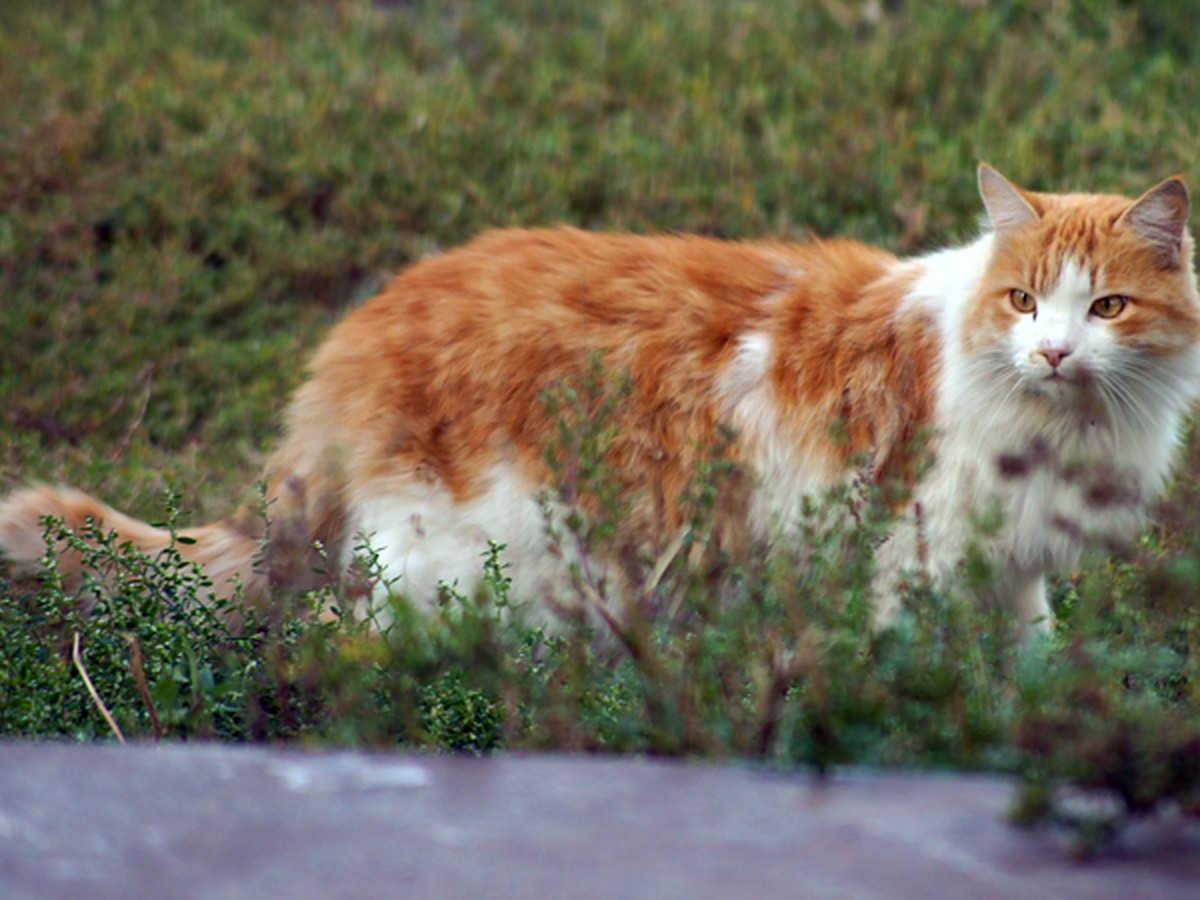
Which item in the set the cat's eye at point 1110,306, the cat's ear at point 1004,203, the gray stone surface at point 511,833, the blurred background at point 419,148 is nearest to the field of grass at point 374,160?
the blurred background at point 419,148

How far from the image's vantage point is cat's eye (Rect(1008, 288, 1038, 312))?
3.41 metres

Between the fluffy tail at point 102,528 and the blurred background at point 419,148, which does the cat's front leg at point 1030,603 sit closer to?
the fluffy tail at point 102,528

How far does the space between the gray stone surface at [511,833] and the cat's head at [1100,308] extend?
1682 mm

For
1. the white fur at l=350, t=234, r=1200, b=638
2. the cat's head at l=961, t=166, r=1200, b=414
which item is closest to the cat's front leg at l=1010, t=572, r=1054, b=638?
the white fur at l=350, t=234, r=1200, b=638

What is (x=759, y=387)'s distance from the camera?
371 centimetres

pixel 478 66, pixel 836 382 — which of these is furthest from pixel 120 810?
pixel 478 66

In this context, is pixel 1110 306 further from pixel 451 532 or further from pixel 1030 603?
pixel 451 532

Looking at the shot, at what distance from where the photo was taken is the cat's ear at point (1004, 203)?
354 centimetres

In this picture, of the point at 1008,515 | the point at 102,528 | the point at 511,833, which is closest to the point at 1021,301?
the point at 1008,515

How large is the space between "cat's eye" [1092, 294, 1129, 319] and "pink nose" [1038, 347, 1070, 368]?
196 mm

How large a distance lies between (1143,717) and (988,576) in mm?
426

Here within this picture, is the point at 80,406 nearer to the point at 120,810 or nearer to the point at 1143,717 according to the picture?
the point at 120,810

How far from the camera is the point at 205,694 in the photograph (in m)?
2.68

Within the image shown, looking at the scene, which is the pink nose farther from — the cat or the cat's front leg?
the cat's front leg
